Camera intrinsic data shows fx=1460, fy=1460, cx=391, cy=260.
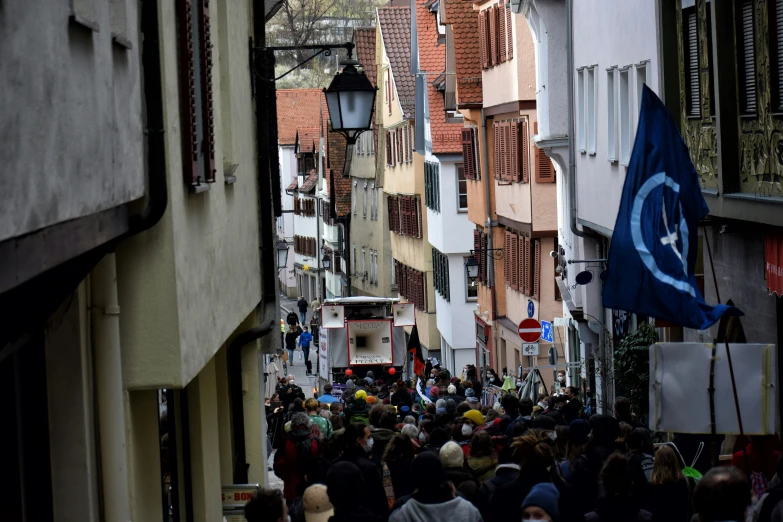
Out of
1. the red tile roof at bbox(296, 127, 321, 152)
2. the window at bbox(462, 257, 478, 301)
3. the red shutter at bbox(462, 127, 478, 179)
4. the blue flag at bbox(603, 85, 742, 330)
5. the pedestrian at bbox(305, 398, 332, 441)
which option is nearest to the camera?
the blue flag at bbox(603, 85, 742, 330)

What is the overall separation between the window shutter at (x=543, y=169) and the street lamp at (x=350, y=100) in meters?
19.0

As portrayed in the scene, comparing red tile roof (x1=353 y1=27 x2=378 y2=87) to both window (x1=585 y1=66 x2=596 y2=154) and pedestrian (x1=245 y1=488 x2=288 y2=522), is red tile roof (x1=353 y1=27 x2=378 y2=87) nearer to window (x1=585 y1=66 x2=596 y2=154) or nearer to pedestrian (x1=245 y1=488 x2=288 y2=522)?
window (x1=585 y1=66 x2=596 y2=154)

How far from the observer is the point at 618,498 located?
6.99 metres

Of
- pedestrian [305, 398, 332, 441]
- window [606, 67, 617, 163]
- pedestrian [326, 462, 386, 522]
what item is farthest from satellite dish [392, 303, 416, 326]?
pedestrian [326, 462, 386, 522]

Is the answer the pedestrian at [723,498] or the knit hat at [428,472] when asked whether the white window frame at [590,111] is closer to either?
the knit hat at [428,472]

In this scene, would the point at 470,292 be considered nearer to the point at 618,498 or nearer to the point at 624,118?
the point at 624,118

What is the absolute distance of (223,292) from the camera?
1021 centimetres

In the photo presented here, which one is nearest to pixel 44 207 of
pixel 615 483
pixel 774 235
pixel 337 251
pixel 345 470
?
pixel 615 483

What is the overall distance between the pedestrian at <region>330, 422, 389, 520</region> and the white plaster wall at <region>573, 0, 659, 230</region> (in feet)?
26.3

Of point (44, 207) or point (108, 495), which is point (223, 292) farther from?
point (44, 207)

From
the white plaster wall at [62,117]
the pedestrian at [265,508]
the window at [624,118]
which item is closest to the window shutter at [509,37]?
the window at [624,118]

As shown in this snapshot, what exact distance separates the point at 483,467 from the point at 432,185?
36081 mm

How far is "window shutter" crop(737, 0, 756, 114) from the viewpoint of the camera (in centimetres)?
1310

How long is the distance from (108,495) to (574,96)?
734 inches
